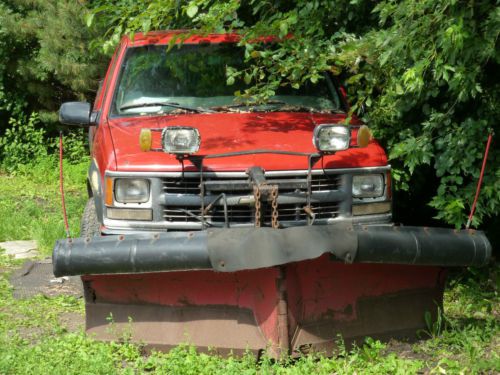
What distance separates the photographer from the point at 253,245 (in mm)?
4191

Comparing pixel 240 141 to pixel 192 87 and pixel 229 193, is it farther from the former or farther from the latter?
pixel 192 87

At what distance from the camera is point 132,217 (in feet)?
15.9

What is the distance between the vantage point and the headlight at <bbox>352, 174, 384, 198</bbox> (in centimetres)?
501

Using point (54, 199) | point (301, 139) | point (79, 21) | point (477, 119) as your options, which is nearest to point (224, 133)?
point (301, 139)

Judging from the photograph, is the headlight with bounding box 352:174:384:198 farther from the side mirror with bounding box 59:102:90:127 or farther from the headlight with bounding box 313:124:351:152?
the side mirror with bounding box 59:102:90:127

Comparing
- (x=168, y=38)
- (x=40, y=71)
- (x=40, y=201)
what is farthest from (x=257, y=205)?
(x=40, y=71)

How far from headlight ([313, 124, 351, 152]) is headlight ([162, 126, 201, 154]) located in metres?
0.69

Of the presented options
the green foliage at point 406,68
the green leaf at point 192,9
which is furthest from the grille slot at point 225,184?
the green leaf at point 192,9

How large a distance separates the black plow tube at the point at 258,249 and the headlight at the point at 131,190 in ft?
1.21

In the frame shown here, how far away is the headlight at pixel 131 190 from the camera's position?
15.8ft

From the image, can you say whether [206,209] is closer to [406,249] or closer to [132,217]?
[132,217]

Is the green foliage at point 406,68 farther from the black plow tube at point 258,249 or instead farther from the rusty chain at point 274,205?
the rusty chain at point 274,205

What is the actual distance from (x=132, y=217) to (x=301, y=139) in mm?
1155

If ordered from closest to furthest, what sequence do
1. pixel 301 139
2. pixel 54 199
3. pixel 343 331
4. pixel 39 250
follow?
pixel 343 331
pixel 301 139
pixel 39 250
pixel 54 199
